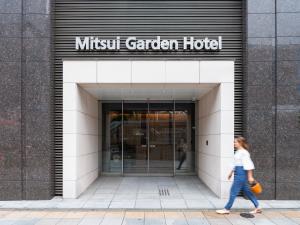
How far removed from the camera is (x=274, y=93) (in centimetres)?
834

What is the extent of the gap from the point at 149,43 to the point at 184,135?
5205 mm

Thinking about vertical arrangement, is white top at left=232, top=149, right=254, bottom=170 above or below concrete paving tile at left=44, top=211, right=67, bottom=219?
above

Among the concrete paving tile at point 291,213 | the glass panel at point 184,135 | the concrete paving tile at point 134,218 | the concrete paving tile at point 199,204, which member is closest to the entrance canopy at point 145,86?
the concrete paving tile at point 199,204

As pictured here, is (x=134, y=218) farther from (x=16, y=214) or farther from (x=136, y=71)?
(x=136, y=71)

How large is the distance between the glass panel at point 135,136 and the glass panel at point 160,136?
250 millimetres

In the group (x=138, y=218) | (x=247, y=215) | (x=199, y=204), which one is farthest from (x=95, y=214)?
(x=247, y=215)

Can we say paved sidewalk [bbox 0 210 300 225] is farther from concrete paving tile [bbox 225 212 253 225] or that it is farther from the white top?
the white top

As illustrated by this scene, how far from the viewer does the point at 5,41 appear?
8.28 m

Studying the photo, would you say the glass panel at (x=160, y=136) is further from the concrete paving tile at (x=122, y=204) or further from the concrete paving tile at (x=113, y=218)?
the concrete paving tile at (x=113, y=218)

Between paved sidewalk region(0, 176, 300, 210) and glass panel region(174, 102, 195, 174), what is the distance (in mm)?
1773

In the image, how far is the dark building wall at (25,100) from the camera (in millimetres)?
8211

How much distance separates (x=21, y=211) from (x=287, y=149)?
7018 millimetres

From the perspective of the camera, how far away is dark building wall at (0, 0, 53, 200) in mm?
8211

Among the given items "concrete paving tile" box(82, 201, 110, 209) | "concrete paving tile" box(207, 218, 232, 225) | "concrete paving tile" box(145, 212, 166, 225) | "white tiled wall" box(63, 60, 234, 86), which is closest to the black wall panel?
"white tiled wall" box(63, 60, 234, 86)
